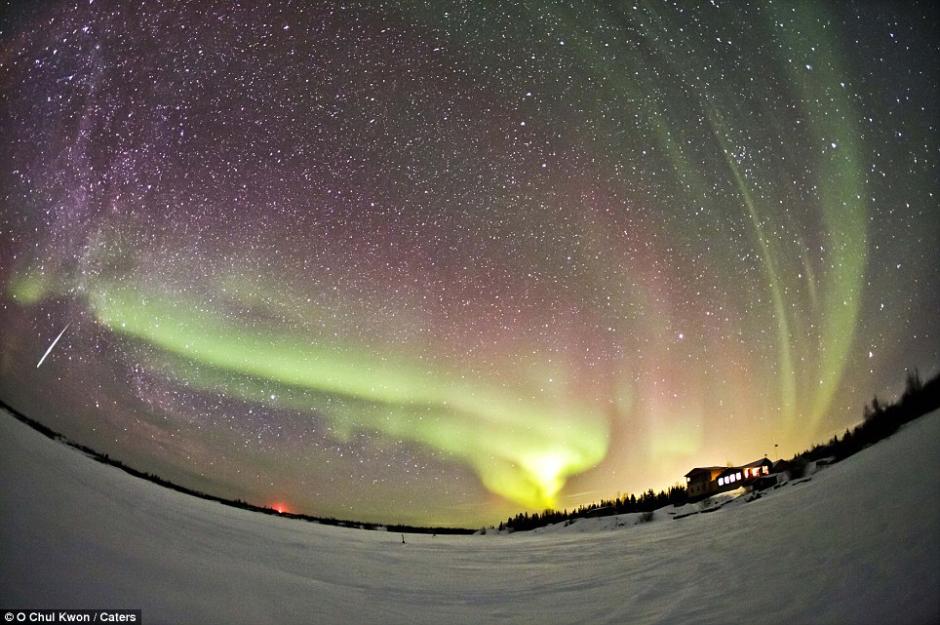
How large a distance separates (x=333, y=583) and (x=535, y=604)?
2.77 m

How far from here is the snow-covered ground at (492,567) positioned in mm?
3725

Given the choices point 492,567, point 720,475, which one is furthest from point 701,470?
point 492,567

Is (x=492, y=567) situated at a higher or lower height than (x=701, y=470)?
lower

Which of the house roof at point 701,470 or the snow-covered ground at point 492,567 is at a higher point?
the house roof at point 701,470

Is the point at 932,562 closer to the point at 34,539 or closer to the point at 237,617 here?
the point at 237,617

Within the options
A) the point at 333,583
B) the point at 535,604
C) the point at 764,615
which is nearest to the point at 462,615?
the point at 535,604

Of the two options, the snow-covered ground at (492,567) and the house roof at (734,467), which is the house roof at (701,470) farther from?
the snow-covered ground at (492,567)

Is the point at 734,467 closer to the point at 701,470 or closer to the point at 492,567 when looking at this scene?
the point at 701,470

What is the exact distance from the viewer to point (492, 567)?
8.19m

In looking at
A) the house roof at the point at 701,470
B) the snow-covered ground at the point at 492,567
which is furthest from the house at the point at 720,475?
the snow-covered ground at the point at 492,567

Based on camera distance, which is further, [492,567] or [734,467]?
[734,467]

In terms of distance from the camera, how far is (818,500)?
720 cm

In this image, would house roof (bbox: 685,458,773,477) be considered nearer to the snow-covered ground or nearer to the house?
the house

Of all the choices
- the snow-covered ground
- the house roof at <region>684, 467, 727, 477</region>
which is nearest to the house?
the house roof at <region>684, 467, 727, 477</region>
